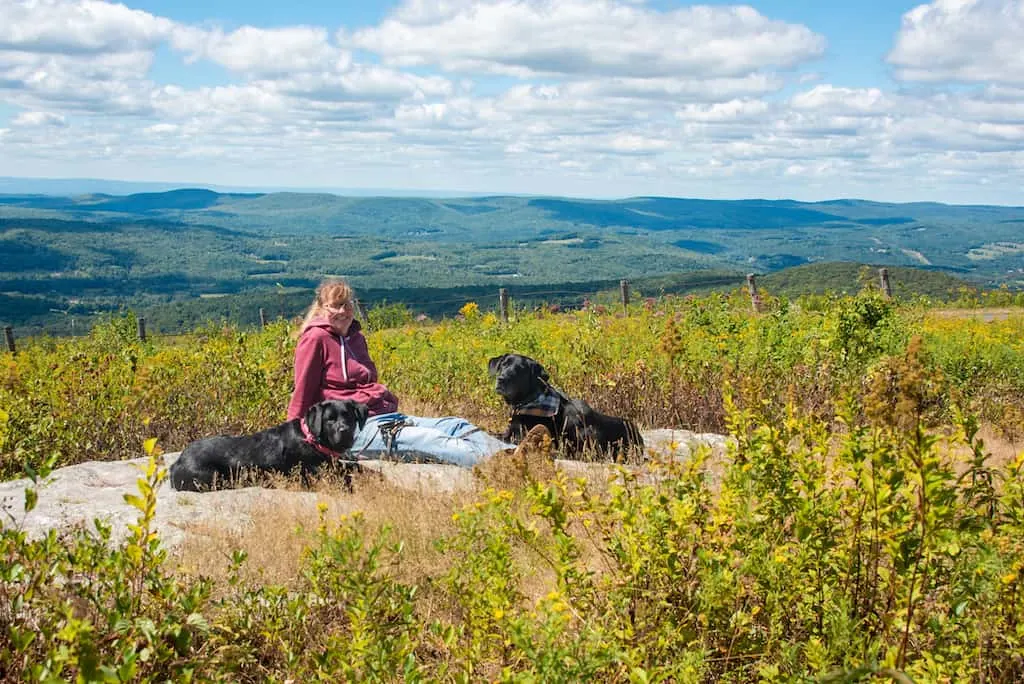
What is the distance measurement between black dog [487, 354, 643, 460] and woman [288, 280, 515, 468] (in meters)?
0.27

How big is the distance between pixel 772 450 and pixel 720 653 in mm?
622

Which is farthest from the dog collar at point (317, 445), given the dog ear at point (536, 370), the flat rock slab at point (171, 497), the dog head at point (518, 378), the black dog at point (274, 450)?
the dog ear at point (536, 370)

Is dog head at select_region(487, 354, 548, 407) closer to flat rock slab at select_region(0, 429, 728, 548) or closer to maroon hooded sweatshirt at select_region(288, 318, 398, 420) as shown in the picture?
flat rock slab at select_region(0, 429, 728, 548)

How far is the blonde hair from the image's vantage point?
6.13 metres

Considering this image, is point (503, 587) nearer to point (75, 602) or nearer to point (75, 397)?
point (75, 602)

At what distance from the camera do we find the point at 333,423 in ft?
18.2

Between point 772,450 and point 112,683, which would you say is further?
point 772,450

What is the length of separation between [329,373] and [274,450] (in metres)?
0.76

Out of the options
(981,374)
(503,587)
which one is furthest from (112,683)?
(981,374)

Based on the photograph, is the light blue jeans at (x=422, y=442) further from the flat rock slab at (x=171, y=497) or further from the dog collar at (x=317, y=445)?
the dog collar at (x=317, y=445)

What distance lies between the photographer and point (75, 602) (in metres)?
1.91

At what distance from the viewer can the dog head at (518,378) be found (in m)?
6.05

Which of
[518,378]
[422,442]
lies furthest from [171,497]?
[518,378]

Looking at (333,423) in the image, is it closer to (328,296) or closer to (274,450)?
(274,450)
